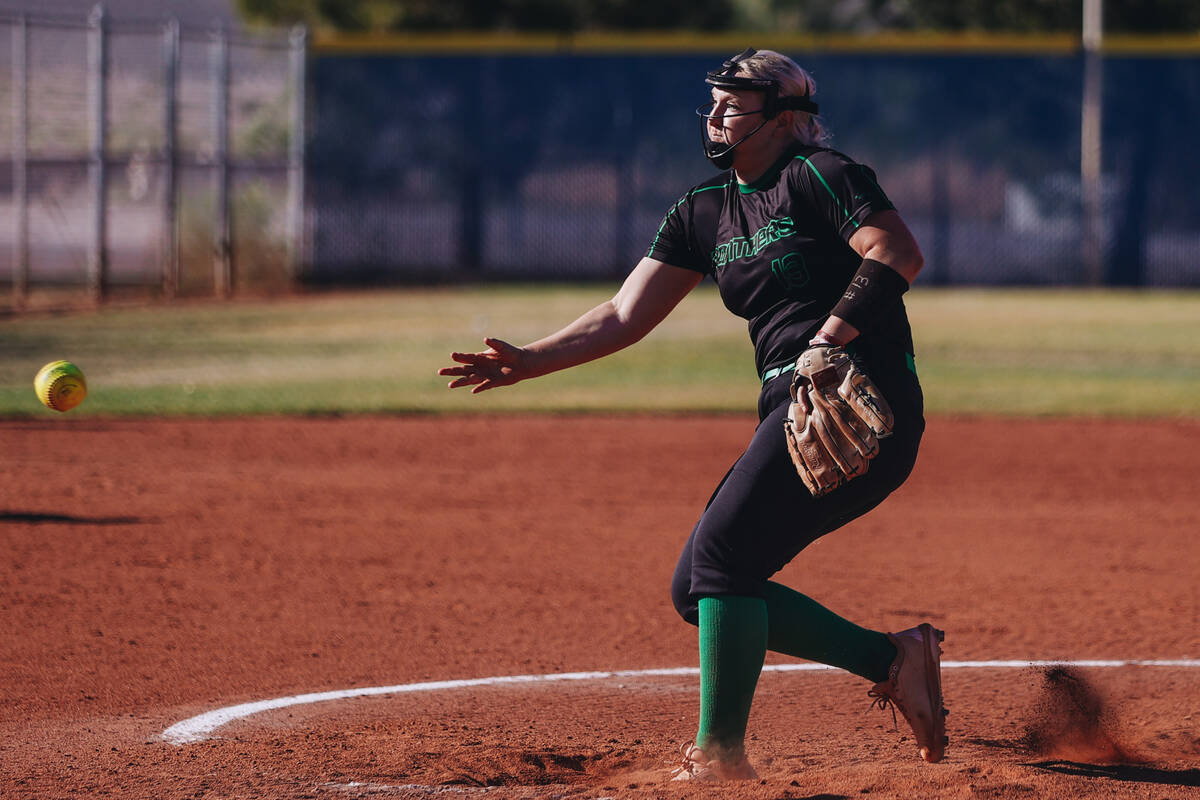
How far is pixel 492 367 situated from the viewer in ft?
13.9

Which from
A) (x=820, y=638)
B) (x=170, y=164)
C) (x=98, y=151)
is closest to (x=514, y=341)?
(x=98, y=151)

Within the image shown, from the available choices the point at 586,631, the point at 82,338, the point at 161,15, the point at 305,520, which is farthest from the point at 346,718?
the point at 161,15

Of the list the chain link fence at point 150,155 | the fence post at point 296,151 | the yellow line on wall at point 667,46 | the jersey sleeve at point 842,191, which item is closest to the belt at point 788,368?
the jersey sleeve at point 842,191

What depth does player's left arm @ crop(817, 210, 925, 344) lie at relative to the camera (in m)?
3.57

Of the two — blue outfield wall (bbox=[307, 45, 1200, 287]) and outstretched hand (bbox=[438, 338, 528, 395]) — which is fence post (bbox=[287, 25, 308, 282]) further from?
outstretched hand (bbox=[438, 338, 528, 395])

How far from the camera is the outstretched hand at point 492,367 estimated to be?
415 centimetres

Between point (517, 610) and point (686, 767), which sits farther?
point (517, 610)

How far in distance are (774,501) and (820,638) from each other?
0.48 metres

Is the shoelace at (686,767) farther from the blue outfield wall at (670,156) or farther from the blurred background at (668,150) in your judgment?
the blue outfield wall at (670,156)

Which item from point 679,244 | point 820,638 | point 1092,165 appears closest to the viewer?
point 820,638

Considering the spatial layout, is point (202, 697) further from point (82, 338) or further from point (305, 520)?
point (82, 338)

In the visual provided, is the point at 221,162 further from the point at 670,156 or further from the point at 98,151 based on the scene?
the point at 670,156

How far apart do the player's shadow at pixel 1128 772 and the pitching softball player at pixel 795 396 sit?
1.13 feet

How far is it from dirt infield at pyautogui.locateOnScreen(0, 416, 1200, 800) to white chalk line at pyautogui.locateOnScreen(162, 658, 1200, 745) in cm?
6
